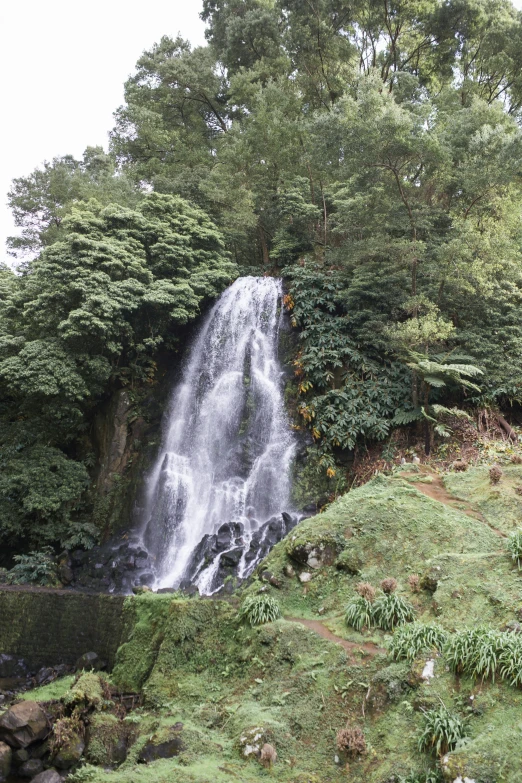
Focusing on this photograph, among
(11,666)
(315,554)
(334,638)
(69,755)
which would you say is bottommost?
(11,666)

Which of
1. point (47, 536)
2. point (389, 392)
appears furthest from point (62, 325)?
point (389, 392)

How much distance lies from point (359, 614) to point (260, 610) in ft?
4.07

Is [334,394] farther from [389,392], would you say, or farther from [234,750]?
[234,750]

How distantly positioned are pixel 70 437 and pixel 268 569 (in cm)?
982

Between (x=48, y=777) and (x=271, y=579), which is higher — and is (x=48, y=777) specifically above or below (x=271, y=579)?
below

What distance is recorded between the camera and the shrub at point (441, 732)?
3896 mm

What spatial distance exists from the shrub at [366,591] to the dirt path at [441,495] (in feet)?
6.91

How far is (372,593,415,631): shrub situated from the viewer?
559 cm

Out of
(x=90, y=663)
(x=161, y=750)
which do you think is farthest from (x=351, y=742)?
(x=90, y=663)

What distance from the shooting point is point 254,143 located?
18141 mm

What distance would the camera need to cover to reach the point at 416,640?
4961mm

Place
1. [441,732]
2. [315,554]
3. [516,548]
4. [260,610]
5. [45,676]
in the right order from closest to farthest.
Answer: [441,732] < [516,548] < [260,610] < [315,554] < [45,676]

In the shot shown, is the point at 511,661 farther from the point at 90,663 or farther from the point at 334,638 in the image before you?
the point at 90,663

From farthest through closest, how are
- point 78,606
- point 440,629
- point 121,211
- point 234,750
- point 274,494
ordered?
1. point 121,211
2. point 274,494
3. point 78,606
4. point 440,629
5. point 234,750
